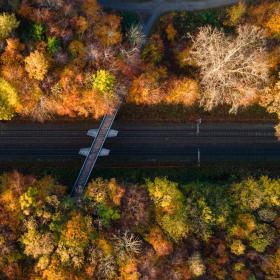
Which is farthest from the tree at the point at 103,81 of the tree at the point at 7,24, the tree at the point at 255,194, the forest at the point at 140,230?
the tree at the point at 255,194

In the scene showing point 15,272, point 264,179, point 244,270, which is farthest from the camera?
point 264,179

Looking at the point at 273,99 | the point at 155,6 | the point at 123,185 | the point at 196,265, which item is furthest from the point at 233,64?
the point at 196,265

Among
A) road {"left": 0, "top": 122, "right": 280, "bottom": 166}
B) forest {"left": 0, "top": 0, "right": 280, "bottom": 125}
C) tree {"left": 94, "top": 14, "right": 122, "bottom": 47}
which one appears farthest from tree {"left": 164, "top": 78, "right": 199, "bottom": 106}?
tree {"left": 94, "top": 14, "right": 122, "bottom": 47}

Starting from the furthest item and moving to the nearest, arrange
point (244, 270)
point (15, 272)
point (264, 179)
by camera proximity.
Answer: point (264, 179), point (244, 270), point (15, 272)

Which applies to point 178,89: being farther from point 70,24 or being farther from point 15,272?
point 15,272

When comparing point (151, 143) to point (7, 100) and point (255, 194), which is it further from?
point (7, 100)

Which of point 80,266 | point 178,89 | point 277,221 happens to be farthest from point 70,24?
point 277,221
